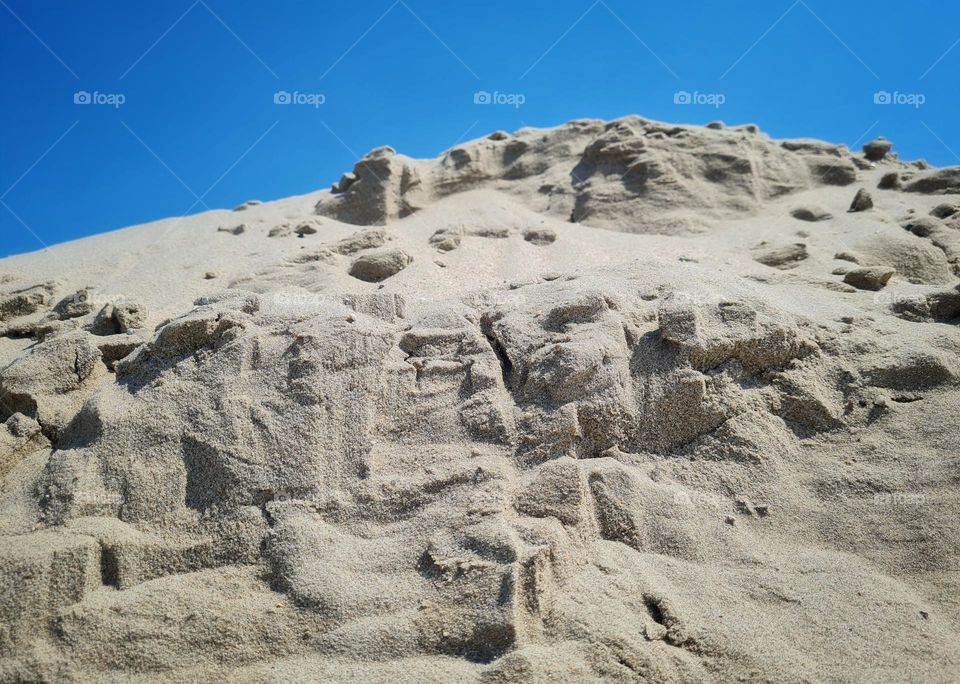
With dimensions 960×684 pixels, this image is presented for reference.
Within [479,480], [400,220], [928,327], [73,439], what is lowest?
[479,480]

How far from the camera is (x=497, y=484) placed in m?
3.07

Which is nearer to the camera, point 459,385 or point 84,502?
point 84,502

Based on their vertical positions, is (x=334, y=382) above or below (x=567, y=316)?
below

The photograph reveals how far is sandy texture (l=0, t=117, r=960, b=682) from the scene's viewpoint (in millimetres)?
2547

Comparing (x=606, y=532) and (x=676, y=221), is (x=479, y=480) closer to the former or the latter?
(x=606, y=532)

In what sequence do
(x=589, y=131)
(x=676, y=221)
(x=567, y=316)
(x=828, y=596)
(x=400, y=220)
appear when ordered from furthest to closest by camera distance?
(x=589, y=131), (x=400, y=220), (x=676, y=221), (x=567, y=316), (x=828, y=596)

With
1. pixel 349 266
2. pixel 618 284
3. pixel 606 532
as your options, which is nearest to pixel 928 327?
pixel 618 284

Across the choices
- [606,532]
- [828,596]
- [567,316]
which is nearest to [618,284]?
[567,316]

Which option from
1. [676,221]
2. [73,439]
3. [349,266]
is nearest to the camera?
[73,439]

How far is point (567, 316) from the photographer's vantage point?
387 centimetres

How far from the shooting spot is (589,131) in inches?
350

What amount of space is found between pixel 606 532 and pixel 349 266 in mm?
3457

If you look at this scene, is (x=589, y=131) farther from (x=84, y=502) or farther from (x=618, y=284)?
(x=84, y=502)

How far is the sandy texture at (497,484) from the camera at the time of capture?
8.36 feet
